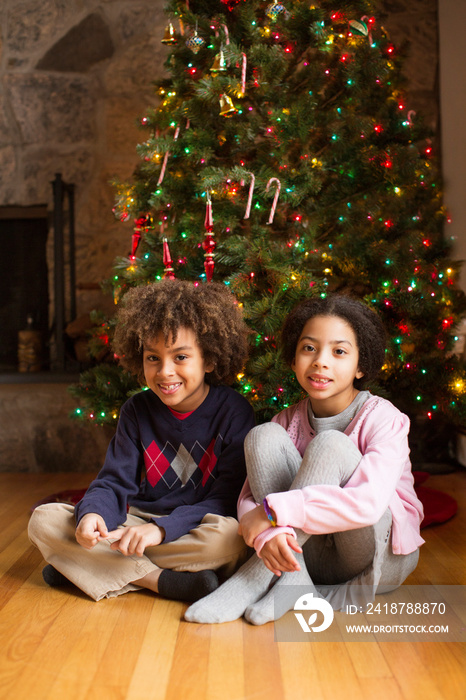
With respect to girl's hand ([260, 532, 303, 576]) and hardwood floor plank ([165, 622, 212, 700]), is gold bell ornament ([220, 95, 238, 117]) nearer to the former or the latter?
girl's hand ([260, 532, 303, 576])

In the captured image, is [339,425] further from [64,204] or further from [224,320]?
[64,204]

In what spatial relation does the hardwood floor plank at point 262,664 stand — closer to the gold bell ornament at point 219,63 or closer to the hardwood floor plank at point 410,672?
the hardwood floor plank at point 410,672

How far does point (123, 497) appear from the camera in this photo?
1539mm

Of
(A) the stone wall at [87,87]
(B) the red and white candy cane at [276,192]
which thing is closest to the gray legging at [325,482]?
(B) the red and white candy cane at [276,192]

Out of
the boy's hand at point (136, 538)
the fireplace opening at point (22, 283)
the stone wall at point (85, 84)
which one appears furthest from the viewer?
the fireplace opening at point (22, 283)

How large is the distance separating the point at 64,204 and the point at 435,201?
164cm

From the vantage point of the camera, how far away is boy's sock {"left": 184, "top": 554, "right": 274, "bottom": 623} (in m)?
1.31

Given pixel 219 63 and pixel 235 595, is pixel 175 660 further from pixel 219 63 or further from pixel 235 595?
pixel 219 63

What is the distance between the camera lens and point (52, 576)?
1.54 metres

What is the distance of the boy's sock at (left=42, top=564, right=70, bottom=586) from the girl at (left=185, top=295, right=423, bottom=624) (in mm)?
387

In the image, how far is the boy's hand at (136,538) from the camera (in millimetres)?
1363

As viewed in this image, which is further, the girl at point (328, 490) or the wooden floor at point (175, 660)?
the girl at point (328, 490)

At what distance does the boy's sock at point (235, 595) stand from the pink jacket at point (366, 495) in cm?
12

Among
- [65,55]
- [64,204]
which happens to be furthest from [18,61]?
[64,204]
